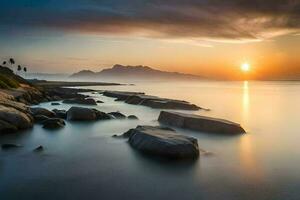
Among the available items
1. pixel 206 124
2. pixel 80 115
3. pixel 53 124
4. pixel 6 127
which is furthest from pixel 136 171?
pixel 80 115

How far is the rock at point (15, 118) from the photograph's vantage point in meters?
34.8

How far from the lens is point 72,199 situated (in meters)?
18.8

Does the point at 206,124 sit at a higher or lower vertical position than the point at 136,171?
higher

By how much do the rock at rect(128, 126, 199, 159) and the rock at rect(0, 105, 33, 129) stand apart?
1352cm

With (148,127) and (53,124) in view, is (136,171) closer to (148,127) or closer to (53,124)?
(148,127)

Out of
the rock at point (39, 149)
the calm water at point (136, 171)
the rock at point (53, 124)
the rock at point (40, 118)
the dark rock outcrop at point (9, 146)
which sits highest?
the rock at point (40, 118)

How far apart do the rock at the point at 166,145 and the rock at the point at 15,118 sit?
44.4ft

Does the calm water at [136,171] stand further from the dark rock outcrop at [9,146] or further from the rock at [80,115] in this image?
the rock at [80,115]

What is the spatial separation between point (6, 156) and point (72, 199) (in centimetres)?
1012

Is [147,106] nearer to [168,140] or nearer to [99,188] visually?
[168,140]

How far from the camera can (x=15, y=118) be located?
3647cm

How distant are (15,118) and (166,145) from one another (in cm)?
1777

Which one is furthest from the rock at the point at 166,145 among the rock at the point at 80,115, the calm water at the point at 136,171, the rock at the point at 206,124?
the rock at the point at 80,115

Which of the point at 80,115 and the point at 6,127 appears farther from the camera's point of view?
the point at 80,115
